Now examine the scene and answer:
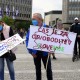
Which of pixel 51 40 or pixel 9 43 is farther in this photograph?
pixel 9 43

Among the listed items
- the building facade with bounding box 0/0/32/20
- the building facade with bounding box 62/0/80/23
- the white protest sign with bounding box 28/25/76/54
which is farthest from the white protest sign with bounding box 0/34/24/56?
the building facade with bounding box 62/0/80/23

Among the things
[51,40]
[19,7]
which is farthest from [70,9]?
[51,40]

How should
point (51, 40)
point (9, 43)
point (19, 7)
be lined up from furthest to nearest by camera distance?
point (19, 7) < point (9, 43) < point (51, 40)

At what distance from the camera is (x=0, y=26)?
325 inches

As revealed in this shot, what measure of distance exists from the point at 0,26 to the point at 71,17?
151 m

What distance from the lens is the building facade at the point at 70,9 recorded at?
157m

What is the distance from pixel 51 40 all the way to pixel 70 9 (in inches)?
5928

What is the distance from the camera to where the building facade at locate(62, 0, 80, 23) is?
157000 millimetres

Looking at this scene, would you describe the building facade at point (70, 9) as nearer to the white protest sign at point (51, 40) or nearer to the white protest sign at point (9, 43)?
the white protest sign at point (9, 43)

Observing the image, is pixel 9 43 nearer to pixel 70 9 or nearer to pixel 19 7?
pixel 70 9

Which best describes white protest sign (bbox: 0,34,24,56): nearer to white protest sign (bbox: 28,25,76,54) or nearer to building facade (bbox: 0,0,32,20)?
white protest sign (bbox: 28,25,76,54)

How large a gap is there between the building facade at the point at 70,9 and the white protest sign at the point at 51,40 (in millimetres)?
149176

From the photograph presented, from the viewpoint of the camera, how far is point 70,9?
157625mm

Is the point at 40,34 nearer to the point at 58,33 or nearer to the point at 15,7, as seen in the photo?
the point at 58,33
